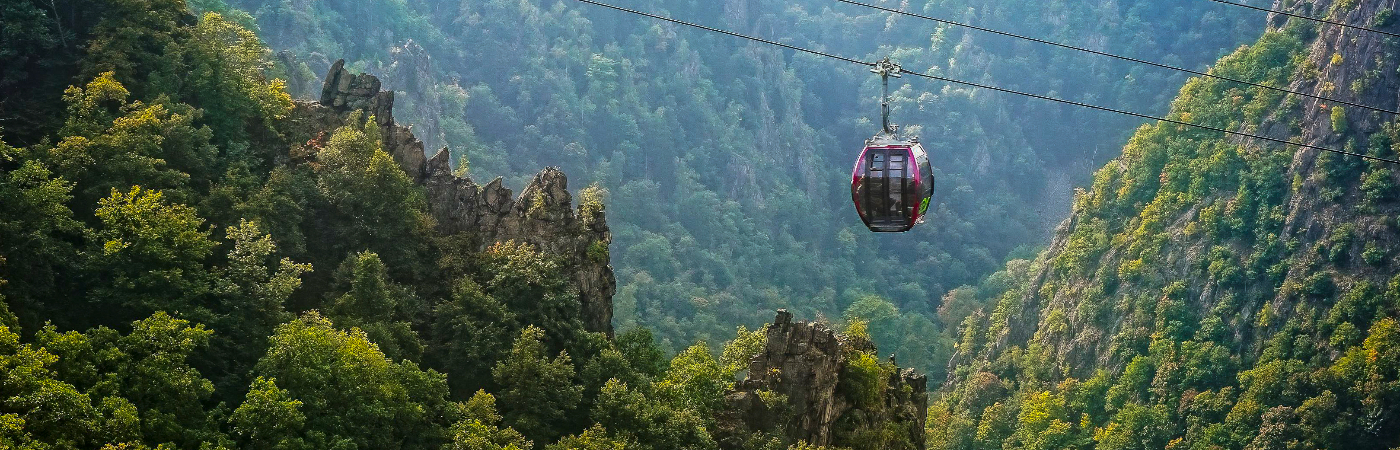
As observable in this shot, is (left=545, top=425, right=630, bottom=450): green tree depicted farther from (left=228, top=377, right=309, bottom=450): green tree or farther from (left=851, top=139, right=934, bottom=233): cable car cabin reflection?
(left=851, top=139, right=934, bottom=233): cable car cabin reflection

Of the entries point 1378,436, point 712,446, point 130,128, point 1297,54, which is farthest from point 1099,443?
point 130,128

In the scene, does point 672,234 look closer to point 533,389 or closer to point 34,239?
point 533,389

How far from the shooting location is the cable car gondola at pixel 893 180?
4010 centimetres

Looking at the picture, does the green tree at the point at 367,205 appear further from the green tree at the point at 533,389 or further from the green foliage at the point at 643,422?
the green foliage at the point at 643,422

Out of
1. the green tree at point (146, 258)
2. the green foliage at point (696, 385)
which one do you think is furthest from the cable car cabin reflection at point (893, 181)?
the green tree at point (146, 258)

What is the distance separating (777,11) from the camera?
16238cm

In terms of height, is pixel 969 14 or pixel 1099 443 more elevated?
pixel 969 14

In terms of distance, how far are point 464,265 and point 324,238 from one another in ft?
14.6

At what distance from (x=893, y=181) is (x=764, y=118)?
106334 millimetres

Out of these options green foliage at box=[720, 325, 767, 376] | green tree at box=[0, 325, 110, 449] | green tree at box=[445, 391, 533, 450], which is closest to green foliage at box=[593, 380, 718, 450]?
green tree at box=[445, 391, 533, 450]

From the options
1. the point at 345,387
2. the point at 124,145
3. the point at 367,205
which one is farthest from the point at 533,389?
the point at 124,145

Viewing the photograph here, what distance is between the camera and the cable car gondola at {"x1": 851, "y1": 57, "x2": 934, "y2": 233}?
4010cm

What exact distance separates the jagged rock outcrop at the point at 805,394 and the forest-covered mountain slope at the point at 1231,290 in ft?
105

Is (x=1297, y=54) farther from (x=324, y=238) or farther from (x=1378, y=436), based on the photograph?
(x=324, y=238)
